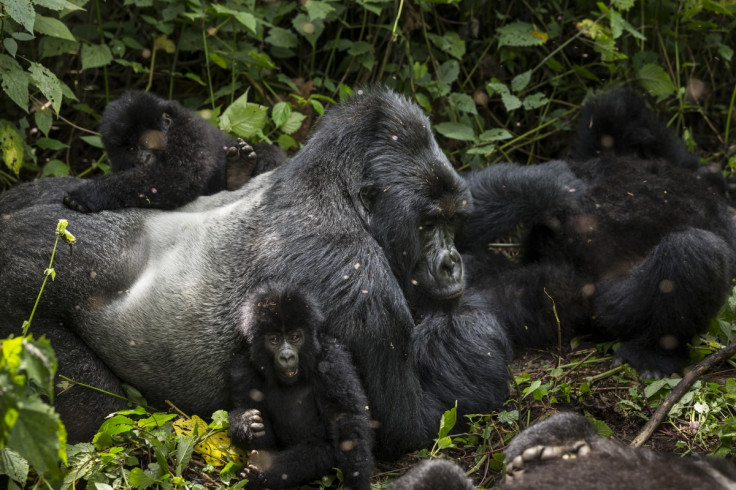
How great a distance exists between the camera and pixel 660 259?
419cm

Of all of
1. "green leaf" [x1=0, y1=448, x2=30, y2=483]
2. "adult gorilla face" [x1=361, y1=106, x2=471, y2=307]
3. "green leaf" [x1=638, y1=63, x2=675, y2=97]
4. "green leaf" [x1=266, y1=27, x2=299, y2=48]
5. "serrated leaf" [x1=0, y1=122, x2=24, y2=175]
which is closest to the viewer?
"green leaf" [x1=0, y1=448, x2=30, y2=483]

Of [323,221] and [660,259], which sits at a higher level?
[323,221]

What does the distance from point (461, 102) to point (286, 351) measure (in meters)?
3.05

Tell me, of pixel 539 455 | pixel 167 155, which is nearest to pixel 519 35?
pixel 167 155

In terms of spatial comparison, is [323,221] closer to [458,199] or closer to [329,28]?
[458,199]

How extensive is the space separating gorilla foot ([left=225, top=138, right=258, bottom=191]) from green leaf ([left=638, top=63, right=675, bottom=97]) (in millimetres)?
2997

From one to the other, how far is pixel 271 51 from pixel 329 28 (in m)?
0.47

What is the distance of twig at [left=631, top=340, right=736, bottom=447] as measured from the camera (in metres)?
3.49

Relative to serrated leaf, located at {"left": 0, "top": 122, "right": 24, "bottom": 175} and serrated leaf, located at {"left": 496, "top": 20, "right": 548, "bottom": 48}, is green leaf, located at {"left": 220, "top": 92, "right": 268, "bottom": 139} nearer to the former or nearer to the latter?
serrated leaf, located at {"left": 0, "top": 122, "right": 24, "bottom": 175}

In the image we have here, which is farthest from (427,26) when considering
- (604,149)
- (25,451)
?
(25,451)

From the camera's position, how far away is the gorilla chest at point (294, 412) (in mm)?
3184

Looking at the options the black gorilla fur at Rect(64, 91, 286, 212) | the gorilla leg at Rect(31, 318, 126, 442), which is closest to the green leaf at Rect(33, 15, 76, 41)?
the black gorilla fur at Rect(64, 91, 286, 212)

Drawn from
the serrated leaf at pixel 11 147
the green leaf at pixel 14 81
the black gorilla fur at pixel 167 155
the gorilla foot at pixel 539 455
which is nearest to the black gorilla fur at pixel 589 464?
the gorilla foot at pixel 539 455

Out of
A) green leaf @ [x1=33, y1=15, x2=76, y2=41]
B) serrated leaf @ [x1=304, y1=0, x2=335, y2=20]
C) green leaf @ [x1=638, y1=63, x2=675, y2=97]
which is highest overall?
serrated leaf @ [x1=304, y1=0, x2=335, y2=20]
